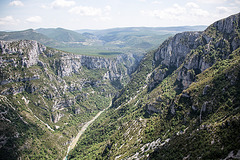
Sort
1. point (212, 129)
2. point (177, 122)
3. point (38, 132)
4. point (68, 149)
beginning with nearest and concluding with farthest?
point (212, 129), point (177, 122), point (38, 132), point (68, 149)

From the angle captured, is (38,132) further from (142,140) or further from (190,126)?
(190,126)

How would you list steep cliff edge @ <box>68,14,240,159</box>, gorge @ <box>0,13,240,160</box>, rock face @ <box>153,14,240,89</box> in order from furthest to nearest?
rock face @ <box>153,14,240,89</box>
gorge @ <box>0,13,240,160</box>
steep cliff edge @ <box>68,14,240,159</box>

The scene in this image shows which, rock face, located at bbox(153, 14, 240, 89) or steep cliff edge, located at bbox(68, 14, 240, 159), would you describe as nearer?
steep cliff edge, located at bbox(68, 14, 240, 159)

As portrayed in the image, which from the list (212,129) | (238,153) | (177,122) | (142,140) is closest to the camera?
(238,153)

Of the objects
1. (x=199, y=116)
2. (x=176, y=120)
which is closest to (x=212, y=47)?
(x=176, y=120)

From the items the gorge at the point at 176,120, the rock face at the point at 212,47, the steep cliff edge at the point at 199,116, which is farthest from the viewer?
the rock face at the point at 212,47

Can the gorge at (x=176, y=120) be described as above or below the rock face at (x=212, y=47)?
below

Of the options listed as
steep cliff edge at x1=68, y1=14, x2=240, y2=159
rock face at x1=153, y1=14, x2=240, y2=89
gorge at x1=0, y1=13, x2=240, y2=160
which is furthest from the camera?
rock face at x1=153, y1=14, x2=240, y2=89

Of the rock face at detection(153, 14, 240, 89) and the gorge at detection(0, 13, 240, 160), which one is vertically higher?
the rock face at detection(153, 14, 240, 89)

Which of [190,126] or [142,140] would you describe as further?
[142,140]

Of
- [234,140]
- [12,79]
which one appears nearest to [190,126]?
[234,140]

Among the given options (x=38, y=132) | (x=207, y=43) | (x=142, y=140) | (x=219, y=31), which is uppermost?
(x=219, y=31)
